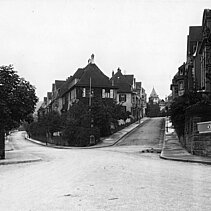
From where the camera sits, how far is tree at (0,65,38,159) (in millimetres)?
23922

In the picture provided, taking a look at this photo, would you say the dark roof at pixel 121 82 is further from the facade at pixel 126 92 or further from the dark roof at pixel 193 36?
the dark roof at pixel 193 36

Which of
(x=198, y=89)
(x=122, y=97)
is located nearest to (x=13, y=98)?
(x=198, y=89)

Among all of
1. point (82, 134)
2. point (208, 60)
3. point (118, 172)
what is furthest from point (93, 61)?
point (118, 172)

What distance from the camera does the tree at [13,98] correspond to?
23922 mm

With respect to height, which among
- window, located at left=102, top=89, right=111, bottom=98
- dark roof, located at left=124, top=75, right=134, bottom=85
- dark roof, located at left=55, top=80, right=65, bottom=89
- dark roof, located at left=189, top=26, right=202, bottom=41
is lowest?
window, located at left=102, top=89, right=111, bottom=98

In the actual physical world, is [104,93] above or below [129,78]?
below

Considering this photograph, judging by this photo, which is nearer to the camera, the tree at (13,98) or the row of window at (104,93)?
the tree at (13,98)

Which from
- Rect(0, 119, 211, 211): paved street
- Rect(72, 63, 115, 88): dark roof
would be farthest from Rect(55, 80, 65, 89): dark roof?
Answer: Rect(0, 119, 211, 211): paved street

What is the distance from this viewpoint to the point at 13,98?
24.1 metres

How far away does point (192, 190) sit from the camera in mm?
10477

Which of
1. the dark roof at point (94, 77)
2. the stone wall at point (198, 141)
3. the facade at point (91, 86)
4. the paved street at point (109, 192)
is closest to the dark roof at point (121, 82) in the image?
the facade at point (91, 86)

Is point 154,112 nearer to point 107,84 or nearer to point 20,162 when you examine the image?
point 107,84

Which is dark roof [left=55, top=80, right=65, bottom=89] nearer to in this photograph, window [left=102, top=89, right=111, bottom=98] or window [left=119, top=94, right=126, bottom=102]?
window [left=119, top=94, right=126, bottom=102]

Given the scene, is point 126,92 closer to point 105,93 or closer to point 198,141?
point 105,93
